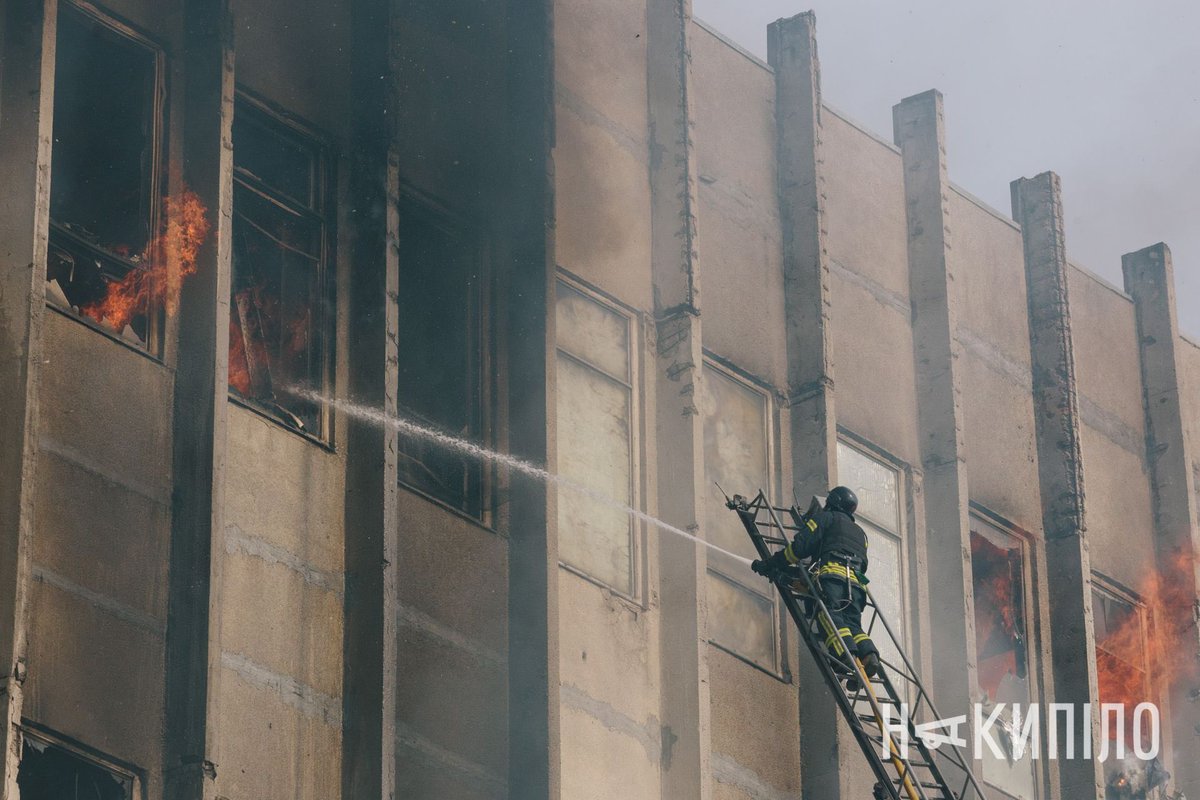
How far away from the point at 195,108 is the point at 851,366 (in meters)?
8.84

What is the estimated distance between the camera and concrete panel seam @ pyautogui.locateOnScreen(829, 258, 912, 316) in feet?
82.6

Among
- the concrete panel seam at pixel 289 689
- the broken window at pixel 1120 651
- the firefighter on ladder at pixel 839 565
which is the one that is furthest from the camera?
the broken window at pixel 1120 651

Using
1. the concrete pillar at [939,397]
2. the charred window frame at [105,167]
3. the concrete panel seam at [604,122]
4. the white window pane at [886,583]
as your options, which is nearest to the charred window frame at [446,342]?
the concrete panel seam at [604,122]

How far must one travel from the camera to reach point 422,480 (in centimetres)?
1970

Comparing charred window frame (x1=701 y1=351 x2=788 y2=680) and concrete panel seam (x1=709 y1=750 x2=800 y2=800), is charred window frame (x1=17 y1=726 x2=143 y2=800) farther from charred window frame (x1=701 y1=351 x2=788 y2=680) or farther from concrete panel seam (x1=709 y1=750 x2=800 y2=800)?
charred window frame (x1=701 y1=351 x2=788 y2=680)

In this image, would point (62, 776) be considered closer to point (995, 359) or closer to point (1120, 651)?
point (995, 359)

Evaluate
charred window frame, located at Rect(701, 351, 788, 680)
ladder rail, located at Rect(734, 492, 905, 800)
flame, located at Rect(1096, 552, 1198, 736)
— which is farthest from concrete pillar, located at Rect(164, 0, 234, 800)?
flame, located at Rect(1096, 552, 1198, 736)

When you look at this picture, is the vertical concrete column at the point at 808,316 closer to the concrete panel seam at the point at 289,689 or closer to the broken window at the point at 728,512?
the broken window at the point at 728,512

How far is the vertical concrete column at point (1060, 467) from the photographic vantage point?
1046 inches

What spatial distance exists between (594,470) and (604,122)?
3315 millimetres

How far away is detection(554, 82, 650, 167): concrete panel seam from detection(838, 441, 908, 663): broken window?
12.5ft

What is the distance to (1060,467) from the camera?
27438 mm

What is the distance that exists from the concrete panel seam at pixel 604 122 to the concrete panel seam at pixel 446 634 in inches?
203

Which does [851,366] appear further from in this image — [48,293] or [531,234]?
[48,293]
